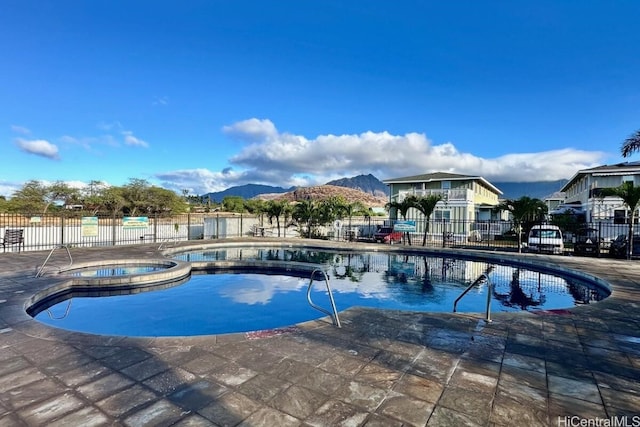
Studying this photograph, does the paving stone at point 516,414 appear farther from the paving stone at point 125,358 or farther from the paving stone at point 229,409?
the paving stone at point 125,358

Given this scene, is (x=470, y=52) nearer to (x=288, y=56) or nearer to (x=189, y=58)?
(x=288, y=56)

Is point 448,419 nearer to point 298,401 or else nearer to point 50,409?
point 298,401

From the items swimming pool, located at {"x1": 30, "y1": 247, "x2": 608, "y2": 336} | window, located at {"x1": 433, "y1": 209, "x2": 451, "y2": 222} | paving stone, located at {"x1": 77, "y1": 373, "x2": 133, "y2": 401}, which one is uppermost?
window, located at {"x1": 433, "y1": 209, "x2": 451, "y2": 222}

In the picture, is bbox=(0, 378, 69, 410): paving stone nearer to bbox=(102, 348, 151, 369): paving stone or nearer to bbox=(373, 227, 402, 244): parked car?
bbox=(102, 348, 151, 369): paving stone

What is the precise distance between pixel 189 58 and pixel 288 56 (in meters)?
4.43

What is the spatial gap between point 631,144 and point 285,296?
12.2 meters

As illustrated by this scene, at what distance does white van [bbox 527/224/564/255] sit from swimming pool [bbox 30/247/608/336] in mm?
4087

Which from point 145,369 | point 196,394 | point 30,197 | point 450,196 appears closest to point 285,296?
point 145,369

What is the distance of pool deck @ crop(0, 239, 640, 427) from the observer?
226 centimetres

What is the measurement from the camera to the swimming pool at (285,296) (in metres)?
6.13

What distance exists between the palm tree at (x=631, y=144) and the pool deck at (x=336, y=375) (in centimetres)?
918

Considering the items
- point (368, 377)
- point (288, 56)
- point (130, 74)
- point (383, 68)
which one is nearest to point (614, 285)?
point (368, 377)

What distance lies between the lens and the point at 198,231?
21.0 meters

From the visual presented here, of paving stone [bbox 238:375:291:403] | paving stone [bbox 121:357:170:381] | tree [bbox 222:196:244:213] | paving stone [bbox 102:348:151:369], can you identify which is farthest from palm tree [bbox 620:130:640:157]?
tree [bbox 222:196:244:213]
